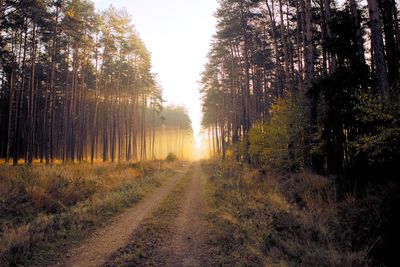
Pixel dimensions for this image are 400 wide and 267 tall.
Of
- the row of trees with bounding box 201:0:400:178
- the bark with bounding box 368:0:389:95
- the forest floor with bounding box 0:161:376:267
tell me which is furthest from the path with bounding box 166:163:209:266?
the bark with bounding box 368:0:389:95

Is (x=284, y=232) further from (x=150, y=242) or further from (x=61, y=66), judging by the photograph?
(x=61, y=66)

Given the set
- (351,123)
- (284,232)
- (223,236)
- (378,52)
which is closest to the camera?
(284,232)

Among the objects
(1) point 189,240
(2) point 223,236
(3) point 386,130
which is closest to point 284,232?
(2) point 223,236

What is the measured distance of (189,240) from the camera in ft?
19.5

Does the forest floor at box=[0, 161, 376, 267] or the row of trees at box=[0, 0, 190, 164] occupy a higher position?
the row of trees at box=[0, 0, 190, 164]

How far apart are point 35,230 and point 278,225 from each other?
674cm

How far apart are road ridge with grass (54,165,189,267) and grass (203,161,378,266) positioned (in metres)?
2.45

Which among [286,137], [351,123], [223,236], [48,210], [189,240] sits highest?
[351,123]

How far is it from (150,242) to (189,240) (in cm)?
Result: 104

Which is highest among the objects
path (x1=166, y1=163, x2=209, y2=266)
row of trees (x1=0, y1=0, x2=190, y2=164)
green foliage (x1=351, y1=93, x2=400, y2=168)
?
row of trees (x1=0, y1=0, x2=190, y2=164)

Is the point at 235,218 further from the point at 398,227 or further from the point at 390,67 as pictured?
the point at 390,67

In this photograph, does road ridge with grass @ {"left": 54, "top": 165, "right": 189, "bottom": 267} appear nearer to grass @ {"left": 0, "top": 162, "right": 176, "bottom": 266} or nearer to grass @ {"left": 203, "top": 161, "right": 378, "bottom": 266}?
grass @ {"left": 0, "top": 162, "right": 176, "bottom": 266}

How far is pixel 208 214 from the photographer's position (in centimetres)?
819

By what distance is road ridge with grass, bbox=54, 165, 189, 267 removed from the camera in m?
4.75
